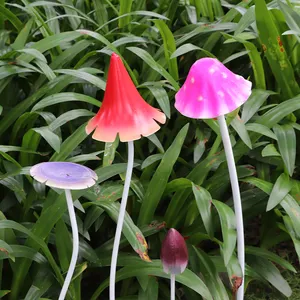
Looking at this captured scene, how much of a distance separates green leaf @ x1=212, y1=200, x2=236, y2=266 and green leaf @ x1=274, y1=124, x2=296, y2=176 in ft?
0.78

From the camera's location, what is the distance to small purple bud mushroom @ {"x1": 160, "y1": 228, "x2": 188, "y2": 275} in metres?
1.02

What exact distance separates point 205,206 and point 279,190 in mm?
209

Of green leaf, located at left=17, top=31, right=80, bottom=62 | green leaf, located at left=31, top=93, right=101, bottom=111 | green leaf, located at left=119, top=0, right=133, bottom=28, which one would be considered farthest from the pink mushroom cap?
green leaf, located at left=119, top=0, right=133, bottom=28

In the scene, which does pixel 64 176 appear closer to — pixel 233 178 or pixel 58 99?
pixel 233 178

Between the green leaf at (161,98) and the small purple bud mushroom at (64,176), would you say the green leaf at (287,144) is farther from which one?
the small purple bud mushroom at (64,176)

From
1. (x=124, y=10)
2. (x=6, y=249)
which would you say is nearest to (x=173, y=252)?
(x=6, y=249)

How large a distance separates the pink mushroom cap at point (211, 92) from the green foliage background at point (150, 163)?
398mm

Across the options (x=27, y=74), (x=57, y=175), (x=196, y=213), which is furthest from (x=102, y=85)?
(x=57, y=175)

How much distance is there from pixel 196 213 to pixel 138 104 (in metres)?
0.58

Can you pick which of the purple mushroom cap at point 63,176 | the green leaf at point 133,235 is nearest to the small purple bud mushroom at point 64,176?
the purple mushroom cap at point 63,176

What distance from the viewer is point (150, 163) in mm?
1448

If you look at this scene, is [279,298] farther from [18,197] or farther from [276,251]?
[18,197]

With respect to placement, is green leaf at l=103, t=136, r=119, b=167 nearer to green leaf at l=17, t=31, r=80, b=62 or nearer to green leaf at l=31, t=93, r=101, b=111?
green leaf at l=31, t=93, r=101, b=111

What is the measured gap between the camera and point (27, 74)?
173 centimetres
